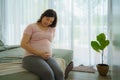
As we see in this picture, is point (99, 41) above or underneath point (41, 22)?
underneath

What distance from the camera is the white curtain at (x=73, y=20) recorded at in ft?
11.4

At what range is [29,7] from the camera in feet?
13.1

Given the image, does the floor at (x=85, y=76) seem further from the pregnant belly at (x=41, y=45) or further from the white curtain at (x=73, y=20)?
the pregnant belly at (x=41, y=45)

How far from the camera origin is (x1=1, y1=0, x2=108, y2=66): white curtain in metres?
3.48

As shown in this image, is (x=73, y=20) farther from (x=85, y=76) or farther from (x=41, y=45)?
(x=41, y=45)

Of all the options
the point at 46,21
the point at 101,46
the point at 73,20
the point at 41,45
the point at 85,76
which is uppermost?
the point at 73,20

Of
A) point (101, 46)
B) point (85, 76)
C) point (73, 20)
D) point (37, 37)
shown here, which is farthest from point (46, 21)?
point (73, 20)

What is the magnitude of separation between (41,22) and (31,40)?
272 millimetres

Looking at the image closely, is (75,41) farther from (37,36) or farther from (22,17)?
(37,36)

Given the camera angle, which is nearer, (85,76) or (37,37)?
(37,37)

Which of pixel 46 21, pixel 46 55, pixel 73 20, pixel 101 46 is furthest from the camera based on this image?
pixel 73 20

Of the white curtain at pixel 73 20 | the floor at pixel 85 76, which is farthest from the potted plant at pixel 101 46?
the white curtain at pixel 73 20

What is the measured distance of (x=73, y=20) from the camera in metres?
3.65

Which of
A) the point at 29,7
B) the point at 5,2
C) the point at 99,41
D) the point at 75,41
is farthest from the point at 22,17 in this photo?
the point at 99,41
